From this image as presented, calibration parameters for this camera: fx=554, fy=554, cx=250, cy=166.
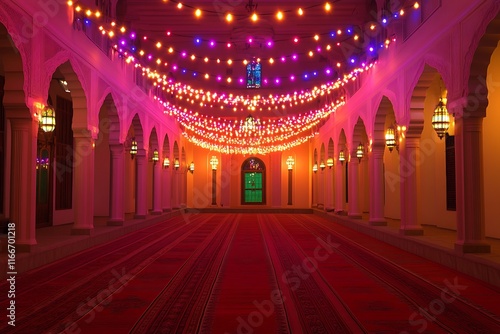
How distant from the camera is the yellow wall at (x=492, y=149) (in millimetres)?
11461

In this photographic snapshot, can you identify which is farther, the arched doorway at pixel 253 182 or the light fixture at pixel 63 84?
the arched doorway at pixel 253 182

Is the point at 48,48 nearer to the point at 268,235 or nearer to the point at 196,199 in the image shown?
the point at 268,235

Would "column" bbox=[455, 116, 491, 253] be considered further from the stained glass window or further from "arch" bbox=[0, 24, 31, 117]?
the stained glass window

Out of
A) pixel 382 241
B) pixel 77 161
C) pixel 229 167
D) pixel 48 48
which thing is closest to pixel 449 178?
pixel 382 241

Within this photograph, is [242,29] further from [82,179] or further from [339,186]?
[82,179]

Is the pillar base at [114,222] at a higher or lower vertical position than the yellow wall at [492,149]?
lower

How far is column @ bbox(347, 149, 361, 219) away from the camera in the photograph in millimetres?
17812

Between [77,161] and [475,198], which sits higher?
[77,161]

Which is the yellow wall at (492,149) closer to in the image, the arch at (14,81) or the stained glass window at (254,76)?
the arch at (14,81)

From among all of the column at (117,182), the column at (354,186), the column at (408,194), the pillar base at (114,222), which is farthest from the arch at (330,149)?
the column at (408,194)

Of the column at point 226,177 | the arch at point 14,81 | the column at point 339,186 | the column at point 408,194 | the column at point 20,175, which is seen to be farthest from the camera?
the column at point 226,177

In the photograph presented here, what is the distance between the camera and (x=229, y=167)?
1190 inches

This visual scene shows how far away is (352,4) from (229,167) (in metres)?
14.1

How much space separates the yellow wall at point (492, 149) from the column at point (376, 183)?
2987 millimetres
